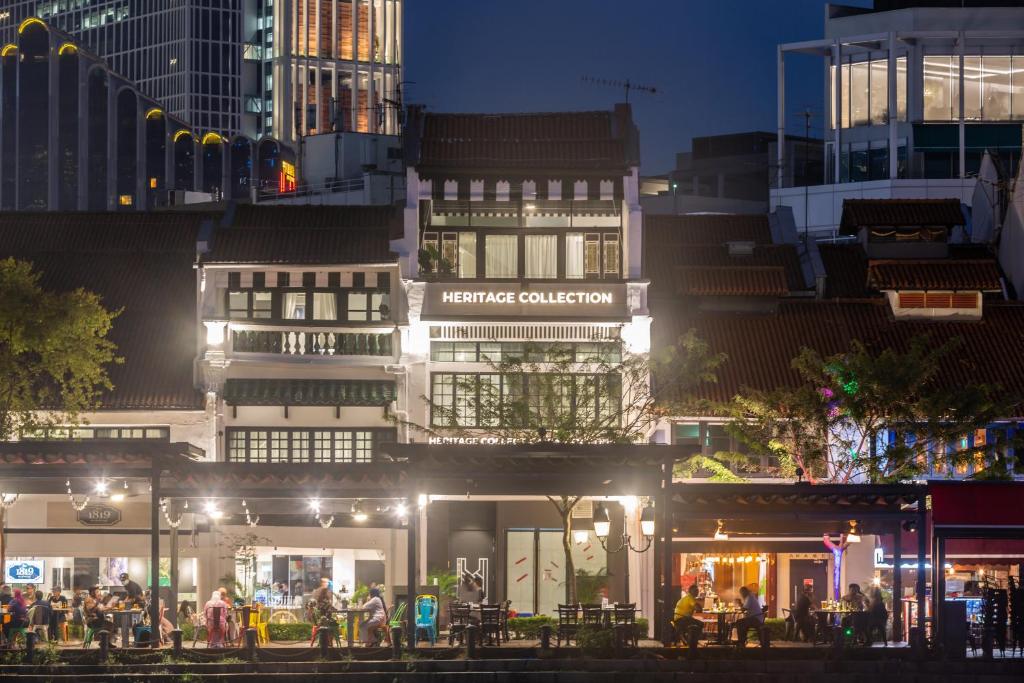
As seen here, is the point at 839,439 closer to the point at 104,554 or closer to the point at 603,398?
the point at 603,398

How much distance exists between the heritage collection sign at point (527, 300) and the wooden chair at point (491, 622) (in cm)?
1327

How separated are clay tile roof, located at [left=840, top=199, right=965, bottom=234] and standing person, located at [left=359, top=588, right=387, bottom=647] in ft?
88.7

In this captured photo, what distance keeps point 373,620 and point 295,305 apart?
1510cm

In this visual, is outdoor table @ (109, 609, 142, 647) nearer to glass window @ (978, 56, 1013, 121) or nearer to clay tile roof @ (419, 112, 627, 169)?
clay tile roof @ (419, 112, 627, 169)

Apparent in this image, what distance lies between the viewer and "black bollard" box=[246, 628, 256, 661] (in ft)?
137

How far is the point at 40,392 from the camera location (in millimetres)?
54250

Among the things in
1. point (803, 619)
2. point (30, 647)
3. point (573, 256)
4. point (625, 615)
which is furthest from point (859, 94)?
point (30, 647)

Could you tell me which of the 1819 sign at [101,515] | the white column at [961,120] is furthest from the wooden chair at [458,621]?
the white column at [961,120]

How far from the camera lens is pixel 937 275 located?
62.0 metres

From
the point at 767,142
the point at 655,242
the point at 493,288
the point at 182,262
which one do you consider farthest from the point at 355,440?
the point at 767,142

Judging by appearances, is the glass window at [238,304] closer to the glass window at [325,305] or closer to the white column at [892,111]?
the glass window at [325,305]

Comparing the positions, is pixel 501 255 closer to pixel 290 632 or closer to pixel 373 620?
pixel 290 632

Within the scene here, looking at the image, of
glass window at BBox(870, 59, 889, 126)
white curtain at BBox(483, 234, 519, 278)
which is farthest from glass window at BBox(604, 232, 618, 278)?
glass window at BBox(870, 59, 889, 126)

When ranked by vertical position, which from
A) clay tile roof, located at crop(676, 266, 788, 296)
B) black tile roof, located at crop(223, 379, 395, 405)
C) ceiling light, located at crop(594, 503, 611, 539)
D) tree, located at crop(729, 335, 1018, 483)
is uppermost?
clay tile roof, located at crop(676, 266, 788, 296)
